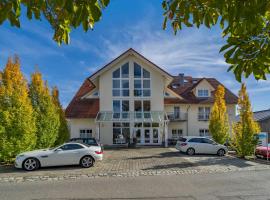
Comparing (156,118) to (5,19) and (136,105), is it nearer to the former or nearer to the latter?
(136,105)

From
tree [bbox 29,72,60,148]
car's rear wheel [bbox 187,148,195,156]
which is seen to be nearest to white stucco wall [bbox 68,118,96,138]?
tree [bbox 29,72,60,148]

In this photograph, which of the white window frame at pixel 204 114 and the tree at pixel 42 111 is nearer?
the tree at pixel 42 111

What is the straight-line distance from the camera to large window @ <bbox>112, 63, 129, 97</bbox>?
113ft

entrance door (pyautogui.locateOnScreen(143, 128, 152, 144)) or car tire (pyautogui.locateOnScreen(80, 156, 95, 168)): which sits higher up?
entrance door (pyautogui.locateOnScreen(143, 128, 152, 144))

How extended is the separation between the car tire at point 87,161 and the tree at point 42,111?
18.5ft

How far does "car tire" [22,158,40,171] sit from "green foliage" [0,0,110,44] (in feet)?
44.4

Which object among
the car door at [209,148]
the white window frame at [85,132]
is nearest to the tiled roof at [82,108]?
the white window frame at [85,132]

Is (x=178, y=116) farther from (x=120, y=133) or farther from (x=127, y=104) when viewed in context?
(x=120, y=133)

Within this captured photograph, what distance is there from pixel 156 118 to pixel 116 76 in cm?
696

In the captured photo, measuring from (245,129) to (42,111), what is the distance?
49.8 feet

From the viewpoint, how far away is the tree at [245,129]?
21672 millimetres

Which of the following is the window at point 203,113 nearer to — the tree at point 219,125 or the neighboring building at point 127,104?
the neighboring building at point 127,104

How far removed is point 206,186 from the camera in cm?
1101

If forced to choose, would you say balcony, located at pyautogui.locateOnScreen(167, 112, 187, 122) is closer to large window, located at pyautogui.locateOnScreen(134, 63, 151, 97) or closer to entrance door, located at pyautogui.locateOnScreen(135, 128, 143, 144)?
large window, located at pyautogui.locateOnScreen(134, 63, 151, 97)
